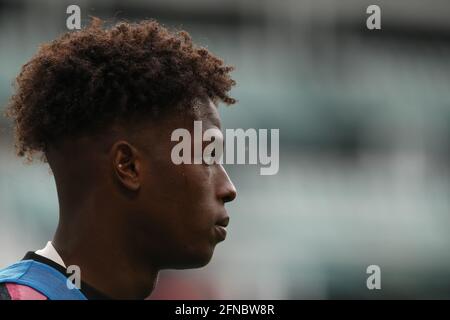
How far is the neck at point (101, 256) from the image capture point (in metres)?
2.52

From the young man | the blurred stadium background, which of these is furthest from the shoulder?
the blurred stadium background

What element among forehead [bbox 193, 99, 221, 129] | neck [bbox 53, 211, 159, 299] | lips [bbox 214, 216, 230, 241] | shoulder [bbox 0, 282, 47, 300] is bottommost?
shoulder [bbox 0, 282, 47, 300]

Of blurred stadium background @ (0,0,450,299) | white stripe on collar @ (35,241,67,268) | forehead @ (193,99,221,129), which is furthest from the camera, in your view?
blurred stadium background @ (0,0,450,299)

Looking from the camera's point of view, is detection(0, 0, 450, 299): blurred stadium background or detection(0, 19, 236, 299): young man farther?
detection(0, 0, 450, 299): blurred stadium background

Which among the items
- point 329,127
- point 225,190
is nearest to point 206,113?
point 225,190

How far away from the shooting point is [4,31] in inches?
299

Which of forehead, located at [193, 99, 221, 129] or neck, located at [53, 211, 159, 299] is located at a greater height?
forehead, located at [193, 99, 221, 129]

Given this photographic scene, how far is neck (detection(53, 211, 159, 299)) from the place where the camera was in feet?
8.28

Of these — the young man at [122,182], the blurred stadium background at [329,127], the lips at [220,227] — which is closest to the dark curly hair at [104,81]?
the young man at [122,182]

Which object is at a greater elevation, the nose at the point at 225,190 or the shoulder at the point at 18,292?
the nose at the point at 225,190

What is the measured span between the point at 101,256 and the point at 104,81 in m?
0.51

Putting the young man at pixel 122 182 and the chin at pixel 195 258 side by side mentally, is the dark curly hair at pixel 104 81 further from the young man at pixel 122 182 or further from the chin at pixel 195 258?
the chin at pixel 195 258

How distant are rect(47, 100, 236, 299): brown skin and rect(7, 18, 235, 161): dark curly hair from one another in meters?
0.06

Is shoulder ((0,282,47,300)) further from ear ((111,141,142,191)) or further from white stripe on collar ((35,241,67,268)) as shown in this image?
ear ((111,141,142,191))
